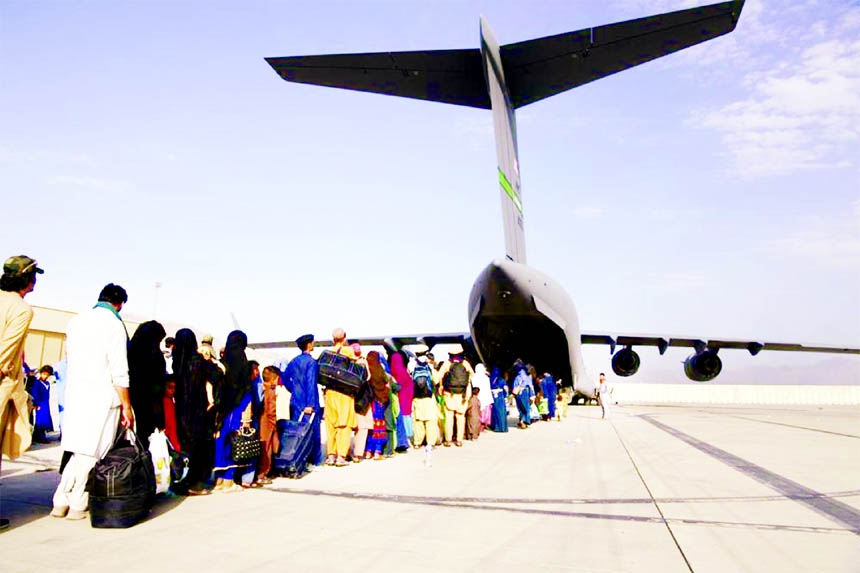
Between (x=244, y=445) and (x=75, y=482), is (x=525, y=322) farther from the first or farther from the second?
(x=75, y=482)

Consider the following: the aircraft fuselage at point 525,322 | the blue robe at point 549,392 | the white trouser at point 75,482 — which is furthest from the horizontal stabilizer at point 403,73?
the white trouser at point 75,482

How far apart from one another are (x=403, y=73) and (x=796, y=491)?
8.55 metres

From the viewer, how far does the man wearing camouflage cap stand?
369cm

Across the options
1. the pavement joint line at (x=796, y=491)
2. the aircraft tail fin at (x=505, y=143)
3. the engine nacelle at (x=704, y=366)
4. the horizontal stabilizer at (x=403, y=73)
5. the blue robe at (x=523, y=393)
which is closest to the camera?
the pavement joint line at (x=796, y=491)

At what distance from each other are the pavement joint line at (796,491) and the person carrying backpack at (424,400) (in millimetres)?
3659

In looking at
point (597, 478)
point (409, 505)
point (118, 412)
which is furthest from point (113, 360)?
point (597, 478)

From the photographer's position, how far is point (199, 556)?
9.98 ft

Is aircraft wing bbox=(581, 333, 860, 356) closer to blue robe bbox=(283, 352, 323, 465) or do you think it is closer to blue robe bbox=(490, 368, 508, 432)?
blue robe bbox=(490, 368, 508, 432)

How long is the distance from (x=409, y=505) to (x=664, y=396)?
37804 mm

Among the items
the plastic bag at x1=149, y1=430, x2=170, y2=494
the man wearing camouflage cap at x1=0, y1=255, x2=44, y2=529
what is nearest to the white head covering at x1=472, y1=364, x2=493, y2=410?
the plastic bag at x1=149, y1=430, x2=170, y2=494

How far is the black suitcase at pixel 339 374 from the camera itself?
6617 mm

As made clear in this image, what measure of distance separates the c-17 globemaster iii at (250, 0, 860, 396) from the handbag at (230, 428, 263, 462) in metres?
6.54

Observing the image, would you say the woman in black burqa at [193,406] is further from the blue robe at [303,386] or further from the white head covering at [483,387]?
the white head covering at [483,387]

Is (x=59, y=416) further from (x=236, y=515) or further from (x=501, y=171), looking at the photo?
(x=501, y=171)
